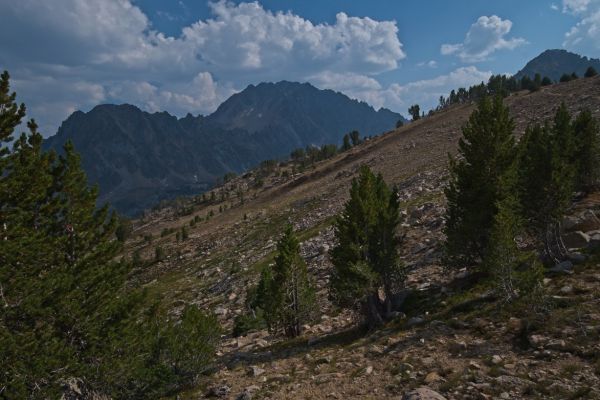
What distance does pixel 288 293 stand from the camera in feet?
88.7

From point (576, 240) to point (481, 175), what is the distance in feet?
26.8

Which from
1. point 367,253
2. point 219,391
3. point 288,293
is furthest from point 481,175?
point 219,391

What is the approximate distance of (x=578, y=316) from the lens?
15.5 metres

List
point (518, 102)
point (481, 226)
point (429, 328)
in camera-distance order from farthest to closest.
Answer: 1. point (518, 102)
2. point (481, 226)
3. point (429, 328)

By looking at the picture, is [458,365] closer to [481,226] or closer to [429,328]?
[429,328]

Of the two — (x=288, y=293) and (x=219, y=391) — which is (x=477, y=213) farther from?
(x=219, y=391)

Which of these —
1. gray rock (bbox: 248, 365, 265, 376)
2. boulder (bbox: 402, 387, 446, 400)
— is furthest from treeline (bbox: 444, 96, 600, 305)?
gray rock (bbox: 248, 365, 265, 376)

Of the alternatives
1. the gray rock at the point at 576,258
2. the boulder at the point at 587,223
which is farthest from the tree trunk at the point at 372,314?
the boulder at the point at 587,223

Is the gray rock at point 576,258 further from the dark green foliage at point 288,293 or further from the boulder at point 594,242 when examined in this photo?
the dark green foliage at point 288,293

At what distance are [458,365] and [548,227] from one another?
1148 centimetres

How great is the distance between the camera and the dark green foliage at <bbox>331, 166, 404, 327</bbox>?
22.7 meters

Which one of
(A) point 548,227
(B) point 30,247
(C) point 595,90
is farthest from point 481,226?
(C) point 595,90

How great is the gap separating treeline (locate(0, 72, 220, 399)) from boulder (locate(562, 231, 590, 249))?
22151 mm

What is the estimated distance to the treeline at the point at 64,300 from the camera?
15.1 meters
